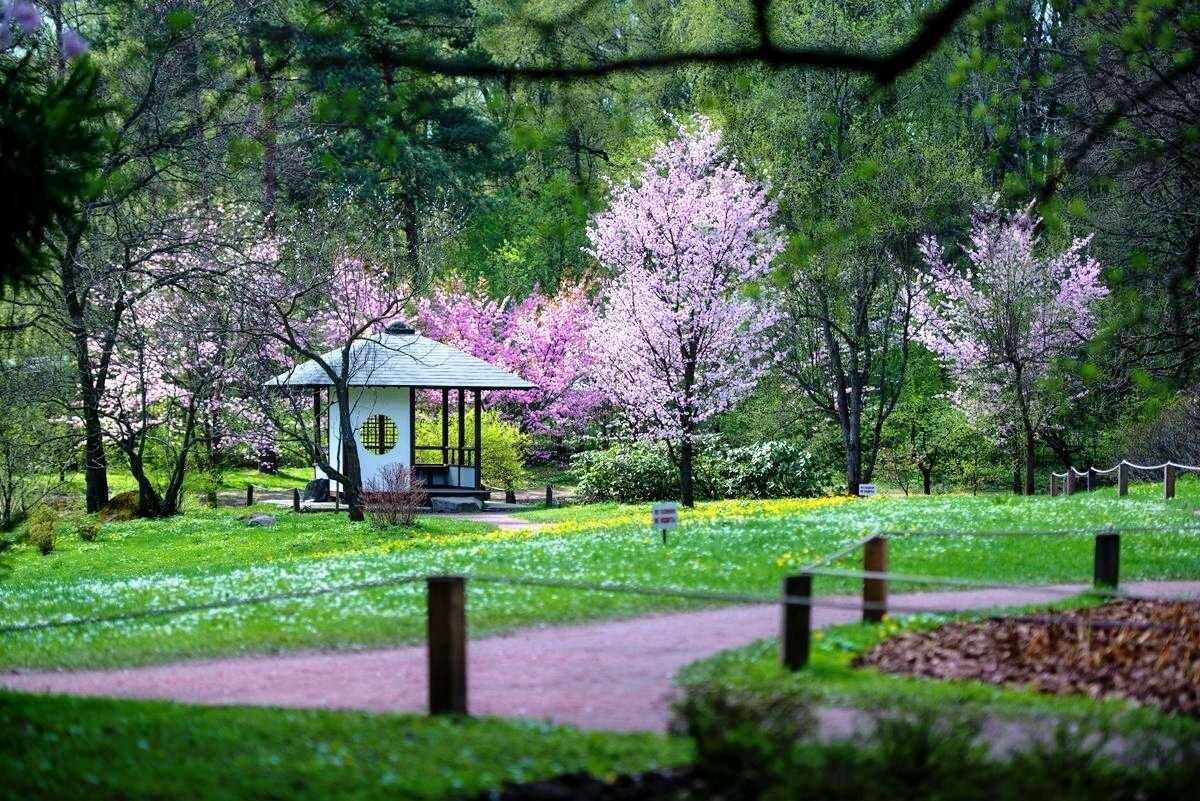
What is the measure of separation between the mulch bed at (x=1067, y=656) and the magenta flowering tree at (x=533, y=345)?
112 feet

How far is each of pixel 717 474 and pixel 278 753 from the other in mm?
28450

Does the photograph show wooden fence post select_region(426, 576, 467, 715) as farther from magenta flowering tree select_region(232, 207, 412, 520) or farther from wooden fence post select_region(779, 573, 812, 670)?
magenta flowering tree select_region(232, 207, 412, 520)

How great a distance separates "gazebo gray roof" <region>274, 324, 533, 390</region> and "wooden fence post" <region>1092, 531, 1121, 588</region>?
2201cm

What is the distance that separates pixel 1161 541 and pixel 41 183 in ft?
47.4

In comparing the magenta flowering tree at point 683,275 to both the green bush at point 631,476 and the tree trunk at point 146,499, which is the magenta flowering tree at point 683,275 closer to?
the green bush at point 631,476

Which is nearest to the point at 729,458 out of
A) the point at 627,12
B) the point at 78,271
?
the point at 78,271

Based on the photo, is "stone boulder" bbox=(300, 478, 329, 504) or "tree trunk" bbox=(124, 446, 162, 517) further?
"stone boulder" bbox=(300, 478, 329, 504)

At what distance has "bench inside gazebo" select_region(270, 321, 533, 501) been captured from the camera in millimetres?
33938

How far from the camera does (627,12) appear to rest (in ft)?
27.2

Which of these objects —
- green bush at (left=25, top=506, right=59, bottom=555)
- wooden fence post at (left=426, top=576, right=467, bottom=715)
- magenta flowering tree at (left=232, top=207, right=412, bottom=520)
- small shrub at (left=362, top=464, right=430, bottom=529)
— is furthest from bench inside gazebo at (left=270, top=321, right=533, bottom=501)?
wooden fence post at (left=426, top=576, right=467, bottom=715)

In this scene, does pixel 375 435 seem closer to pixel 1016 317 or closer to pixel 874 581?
pixel 1016 317

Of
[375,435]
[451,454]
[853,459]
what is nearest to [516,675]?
[853,459]

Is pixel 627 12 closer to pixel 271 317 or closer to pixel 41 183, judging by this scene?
pixel 41 183

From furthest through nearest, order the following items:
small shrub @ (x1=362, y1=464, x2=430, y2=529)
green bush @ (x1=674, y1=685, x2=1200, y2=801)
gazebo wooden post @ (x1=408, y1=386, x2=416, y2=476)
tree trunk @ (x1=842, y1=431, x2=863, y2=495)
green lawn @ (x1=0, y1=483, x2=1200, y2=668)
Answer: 1. tree trunk @ (x1=842, y1=431, x2=863, y2=495)
2. gazebo wooden post @ (x1=408, y1=386, x2=416, y2=476)
3. small shrub @ (x1=362, y1=464, x2=430, y2=529)
4. green lawn @ (x1=0, y1=483, x2=1200, y2=668)
5. green bush @ (x1=674, y1=685, x2=1200, y2=801)
